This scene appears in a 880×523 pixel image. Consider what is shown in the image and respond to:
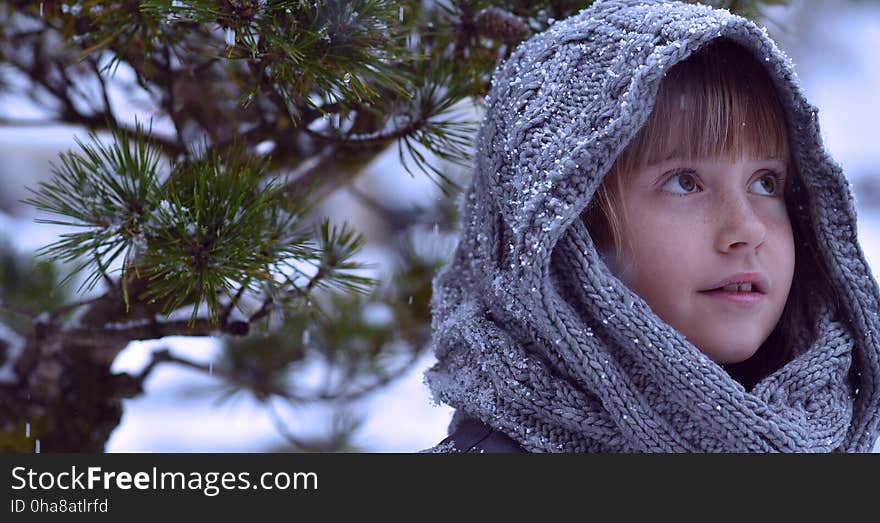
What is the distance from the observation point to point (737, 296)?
0.62 m

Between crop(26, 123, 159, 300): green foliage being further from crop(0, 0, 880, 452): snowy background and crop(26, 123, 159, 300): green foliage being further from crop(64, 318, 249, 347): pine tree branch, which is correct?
crop(0, 0, 880, 452): snowy background

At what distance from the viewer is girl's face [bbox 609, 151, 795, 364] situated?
62 cm

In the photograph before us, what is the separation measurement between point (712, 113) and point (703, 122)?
0.01 metres

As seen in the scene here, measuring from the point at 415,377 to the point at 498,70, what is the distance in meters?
0.79

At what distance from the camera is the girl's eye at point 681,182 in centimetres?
63

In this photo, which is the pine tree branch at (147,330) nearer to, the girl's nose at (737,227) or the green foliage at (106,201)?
the green foliage at (106,201)

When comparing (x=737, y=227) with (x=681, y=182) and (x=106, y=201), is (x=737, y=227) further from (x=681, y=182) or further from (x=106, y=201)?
(x=106, y=201)

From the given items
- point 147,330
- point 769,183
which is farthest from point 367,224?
point 769,183

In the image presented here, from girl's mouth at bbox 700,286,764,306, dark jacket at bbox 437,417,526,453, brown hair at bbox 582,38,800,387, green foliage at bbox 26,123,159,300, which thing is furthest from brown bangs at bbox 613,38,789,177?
green foliage at bbox 26,123,159,300

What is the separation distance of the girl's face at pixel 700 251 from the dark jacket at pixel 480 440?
152mm

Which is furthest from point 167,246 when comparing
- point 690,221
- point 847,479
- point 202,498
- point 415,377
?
point 415,377

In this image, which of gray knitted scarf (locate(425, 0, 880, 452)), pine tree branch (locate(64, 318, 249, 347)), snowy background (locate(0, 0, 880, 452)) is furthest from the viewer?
snowy background (locate(0, 0, 880, 452))

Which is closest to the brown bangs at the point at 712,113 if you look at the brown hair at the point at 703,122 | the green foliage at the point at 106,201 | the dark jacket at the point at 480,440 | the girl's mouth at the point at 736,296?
the brown hair at the point at 703,122

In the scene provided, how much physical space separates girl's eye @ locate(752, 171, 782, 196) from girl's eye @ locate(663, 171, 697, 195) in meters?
0.07
